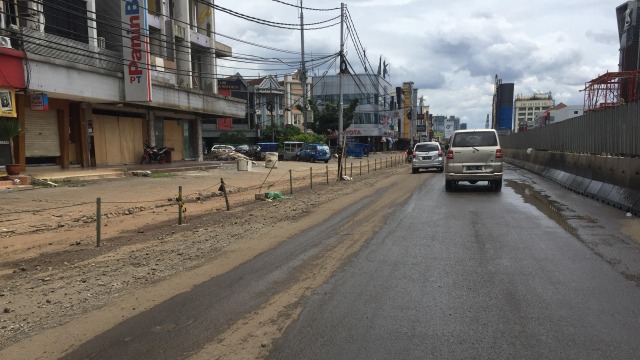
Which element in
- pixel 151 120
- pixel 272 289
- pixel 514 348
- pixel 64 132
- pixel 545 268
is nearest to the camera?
pixel 514 348

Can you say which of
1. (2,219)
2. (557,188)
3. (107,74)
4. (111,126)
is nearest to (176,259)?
(2,219)

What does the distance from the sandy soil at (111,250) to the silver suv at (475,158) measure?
3312 mm

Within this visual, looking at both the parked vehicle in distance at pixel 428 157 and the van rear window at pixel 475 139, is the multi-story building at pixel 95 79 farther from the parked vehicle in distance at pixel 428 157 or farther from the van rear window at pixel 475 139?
the parked vehicle in distance at pixel 428 157

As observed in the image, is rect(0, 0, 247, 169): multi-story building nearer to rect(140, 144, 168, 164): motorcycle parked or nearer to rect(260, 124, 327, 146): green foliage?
rect(140, 144, 168, 164): motorcycle parked

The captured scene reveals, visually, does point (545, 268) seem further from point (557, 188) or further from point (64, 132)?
point (64, 132)

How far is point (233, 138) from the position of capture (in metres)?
61.2

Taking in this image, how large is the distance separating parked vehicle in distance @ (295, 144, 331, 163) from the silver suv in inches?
1089

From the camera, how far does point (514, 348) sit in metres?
3.80

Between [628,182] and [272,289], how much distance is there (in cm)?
976

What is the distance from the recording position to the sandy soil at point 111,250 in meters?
4.79

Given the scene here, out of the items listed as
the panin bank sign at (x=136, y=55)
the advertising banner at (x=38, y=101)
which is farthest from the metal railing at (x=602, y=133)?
the advertising banner at (x=38, y=101)

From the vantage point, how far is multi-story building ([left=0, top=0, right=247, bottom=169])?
16.8 metres

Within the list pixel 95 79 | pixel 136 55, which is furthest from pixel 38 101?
pixel 136 55

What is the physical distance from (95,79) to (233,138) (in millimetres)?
41700
